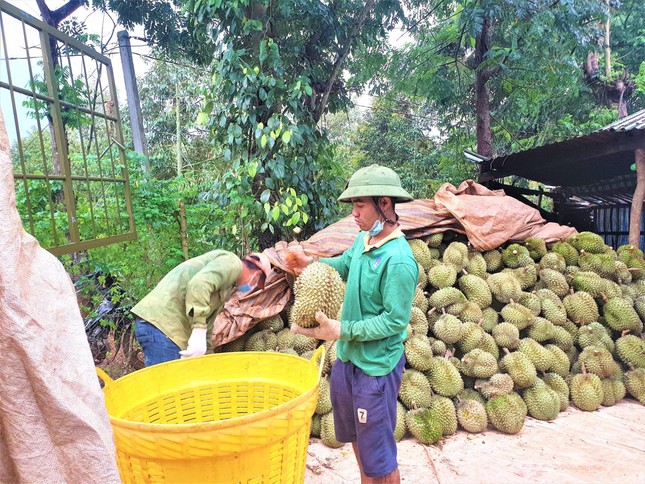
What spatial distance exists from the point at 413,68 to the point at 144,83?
879 cm

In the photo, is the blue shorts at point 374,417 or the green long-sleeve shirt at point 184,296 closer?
the blue shorts at point 374,417

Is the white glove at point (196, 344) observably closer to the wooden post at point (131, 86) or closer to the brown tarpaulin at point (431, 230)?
the brown tarpaulin at point (431, 230)

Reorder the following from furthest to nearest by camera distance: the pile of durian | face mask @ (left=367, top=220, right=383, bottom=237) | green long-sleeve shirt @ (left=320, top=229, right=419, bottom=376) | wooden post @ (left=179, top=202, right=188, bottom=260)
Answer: wooden post @ (left=179, top=202, right=188, bottom=260)
the pile of durian
face mask @ (left=367, top=220, right=383, bottom=237)
green long-sleeve shirt @ (left=320, top=229, right=419, bottom=376)

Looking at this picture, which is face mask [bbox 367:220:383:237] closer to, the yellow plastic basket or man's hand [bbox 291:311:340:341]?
man's hand [bbox 291:311:340:341]

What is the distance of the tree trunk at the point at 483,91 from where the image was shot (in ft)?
24.1

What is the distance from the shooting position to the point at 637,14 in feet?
31.5

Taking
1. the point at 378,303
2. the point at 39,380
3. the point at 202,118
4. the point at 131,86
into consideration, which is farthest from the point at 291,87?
the point at 39,380

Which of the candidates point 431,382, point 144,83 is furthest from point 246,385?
point 144,83

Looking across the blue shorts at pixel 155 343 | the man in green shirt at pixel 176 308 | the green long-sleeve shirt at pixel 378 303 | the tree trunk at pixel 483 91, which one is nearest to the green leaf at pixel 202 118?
the man in green shirt at pixel 176 308

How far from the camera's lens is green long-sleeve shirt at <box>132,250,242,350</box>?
2365 mm

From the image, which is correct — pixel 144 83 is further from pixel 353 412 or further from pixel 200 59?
pixel 353 412

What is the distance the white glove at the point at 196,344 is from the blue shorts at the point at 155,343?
0.72ft

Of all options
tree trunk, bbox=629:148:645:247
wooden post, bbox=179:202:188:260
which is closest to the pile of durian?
tree trunk, bbox=629:148:645:247

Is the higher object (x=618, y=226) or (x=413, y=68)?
(x=413, y=68)
